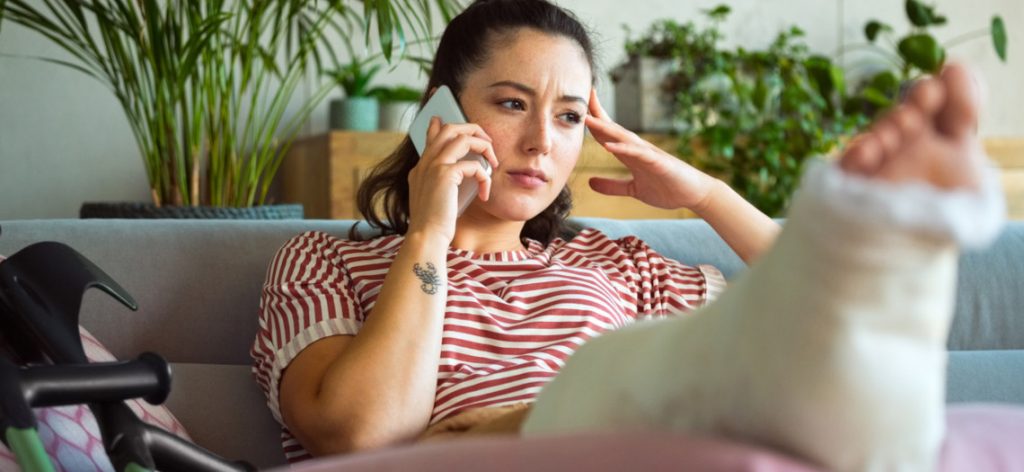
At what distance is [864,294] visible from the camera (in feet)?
1.54

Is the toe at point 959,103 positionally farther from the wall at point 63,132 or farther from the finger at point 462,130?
the wall at point 63,132

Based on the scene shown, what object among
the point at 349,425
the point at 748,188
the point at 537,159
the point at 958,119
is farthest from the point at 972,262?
the point at 748,188

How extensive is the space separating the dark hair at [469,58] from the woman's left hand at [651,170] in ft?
0.30

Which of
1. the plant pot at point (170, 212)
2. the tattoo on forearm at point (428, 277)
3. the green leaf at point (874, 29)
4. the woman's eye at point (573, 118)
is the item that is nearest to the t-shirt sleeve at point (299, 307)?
the tattoo on forearm at point (428, 277)

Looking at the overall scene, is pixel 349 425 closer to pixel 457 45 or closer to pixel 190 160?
pixel 457 45

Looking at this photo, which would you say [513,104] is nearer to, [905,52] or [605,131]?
[605,131]

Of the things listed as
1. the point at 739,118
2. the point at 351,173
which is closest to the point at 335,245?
the point at 351,173

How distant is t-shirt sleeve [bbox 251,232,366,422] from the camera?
1233 millimetres

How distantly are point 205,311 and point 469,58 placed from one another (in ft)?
1.57

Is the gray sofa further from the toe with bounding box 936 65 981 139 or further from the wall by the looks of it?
the wall

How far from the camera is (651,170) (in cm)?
151

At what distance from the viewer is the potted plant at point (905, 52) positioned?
3.70 metres

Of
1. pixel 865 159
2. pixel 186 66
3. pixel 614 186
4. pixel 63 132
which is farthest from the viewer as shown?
pixel 63 132

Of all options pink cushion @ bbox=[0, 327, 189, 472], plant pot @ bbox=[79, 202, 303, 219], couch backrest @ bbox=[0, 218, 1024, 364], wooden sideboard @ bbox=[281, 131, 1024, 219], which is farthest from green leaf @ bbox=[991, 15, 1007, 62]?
pink cushion @ bbox=[0, 327, 189, 472]
